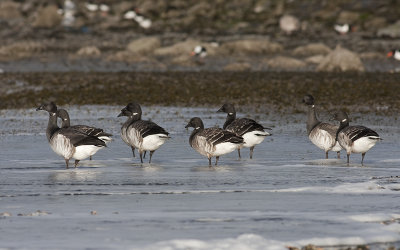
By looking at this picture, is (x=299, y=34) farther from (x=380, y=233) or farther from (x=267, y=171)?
(x=380, y=233)

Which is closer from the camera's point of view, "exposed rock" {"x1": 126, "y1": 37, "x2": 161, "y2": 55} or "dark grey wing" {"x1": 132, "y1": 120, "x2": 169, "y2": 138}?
"dark grey wing" {"x1": 132, "y1": 120, "x2": 169, "y2": 138}

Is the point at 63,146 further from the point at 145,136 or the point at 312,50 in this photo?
the point at 312,50

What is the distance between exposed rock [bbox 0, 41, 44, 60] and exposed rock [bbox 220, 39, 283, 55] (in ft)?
38.5

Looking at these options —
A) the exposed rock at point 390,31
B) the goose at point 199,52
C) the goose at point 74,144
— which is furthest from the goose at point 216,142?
the exposed rock at point 390,31

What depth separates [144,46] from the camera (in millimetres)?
53469

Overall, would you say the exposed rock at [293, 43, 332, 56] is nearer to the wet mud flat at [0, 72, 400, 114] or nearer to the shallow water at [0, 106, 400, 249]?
the wet mud flat at [0, 72, 400, 114]

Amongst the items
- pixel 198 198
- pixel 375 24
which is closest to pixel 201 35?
pixel 375 24

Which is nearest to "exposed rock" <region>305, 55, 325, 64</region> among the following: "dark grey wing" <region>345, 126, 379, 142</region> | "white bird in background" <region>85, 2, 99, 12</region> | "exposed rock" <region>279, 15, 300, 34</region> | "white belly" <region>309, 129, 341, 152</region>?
"exposed rock" <region>279, 15, 300, 34</region>

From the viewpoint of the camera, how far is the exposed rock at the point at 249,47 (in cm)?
5212

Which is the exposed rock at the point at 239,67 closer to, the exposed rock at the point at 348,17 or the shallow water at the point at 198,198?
the exposed rock at the point at 348,17

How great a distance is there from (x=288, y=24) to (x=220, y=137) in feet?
146

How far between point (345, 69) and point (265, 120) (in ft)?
54.1

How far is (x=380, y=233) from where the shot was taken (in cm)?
1073

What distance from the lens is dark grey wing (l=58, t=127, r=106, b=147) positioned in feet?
55.6
